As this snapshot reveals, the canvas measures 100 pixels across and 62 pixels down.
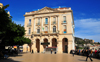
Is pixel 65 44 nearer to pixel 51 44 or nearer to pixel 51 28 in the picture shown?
pixel 51 44

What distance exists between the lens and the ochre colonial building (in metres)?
37.9

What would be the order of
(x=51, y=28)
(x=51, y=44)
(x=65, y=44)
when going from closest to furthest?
(x=51, y=44) < (x=51, y=28) < (x=65, y=44)

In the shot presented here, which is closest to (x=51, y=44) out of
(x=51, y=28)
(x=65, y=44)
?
(x=65, y=44)

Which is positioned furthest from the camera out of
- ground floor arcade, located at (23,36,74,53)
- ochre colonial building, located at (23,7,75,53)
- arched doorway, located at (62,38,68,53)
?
arched doorway, located at (62,38,68,53)

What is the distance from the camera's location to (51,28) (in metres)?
39.8

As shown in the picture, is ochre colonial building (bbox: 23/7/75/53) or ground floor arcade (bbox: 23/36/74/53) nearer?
ground floor arcade (bbox: 23/36/74/53)

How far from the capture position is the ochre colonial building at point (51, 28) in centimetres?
3791

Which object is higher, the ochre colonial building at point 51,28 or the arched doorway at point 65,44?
the ochre colonial building at point 51,28

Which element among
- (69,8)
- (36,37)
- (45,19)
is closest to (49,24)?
(45,19)

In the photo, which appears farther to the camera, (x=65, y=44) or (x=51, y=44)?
(x=65, y=44)

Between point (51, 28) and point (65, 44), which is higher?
point (51, 28)

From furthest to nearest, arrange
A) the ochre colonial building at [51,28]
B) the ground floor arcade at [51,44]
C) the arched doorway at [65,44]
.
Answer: the arched doorway at [65,44] < the ochre colonial building at [51,28] < the ground floor arcade at [51,44]

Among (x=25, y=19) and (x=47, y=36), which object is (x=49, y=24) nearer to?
(x=47, y=36)

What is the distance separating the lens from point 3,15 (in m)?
9.58
